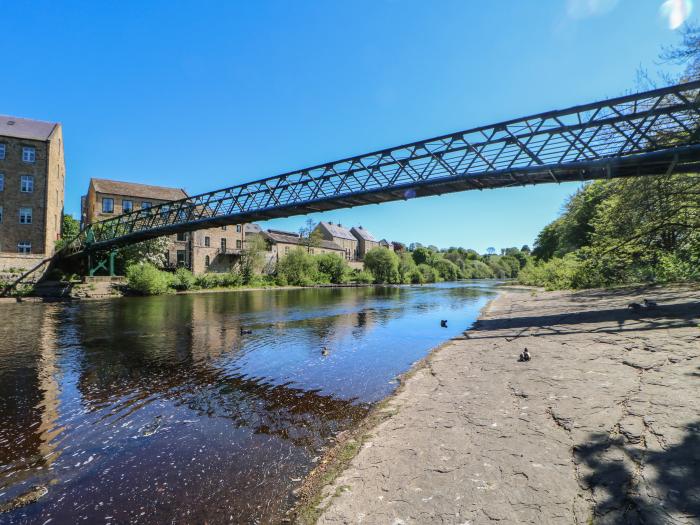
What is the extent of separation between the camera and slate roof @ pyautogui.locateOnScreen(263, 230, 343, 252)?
218ft

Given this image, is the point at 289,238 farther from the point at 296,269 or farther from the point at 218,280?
the point at 218,280

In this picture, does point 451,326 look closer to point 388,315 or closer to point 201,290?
point 388,315

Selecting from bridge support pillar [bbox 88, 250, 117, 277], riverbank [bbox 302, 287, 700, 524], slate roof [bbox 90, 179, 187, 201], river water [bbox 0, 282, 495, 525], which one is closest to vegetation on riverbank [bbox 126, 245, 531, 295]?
bridge support pillar [bbox 88, 250, 117, 277]

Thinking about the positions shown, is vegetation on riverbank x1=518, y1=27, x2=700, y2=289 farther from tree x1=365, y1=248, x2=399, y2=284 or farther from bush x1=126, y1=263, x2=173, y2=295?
tree x1=365, y1=248, x2=399, y2=284

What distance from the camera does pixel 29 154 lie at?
118 feet

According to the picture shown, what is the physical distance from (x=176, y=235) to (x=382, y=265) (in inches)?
1641

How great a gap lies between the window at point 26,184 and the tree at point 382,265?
56029mm

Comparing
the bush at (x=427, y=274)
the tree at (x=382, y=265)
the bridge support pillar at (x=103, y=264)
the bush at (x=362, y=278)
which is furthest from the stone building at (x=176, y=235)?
the bush at (x=427, y=274)

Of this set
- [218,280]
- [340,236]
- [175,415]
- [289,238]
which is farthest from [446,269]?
[175,415]

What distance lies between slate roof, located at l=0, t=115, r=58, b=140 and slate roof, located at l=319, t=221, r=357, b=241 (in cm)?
5668

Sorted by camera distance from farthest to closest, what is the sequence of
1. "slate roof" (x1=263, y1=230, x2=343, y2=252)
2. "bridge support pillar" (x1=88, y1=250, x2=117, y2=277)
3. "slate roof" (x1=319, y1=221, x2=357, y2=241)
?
"slate roof" (x1=319, y1=221, x2=357, y2=241)
"slate roof" (x1=263, y1=230, x2=343, y2=252)
"bridge support pillar" (x1=88, y1=250, x2=117, y2=277)

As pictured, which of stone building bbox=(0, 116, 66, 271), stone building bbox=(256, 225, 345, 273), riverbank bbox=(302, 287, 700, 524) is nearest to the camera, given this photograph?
riverbank bbox=(302, 287, 700, 524)

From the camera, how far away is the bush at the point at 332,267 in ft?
221

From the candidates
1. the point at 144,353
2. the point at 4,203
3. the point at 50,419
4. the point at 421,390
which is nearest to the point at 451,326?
the point at 421,390
